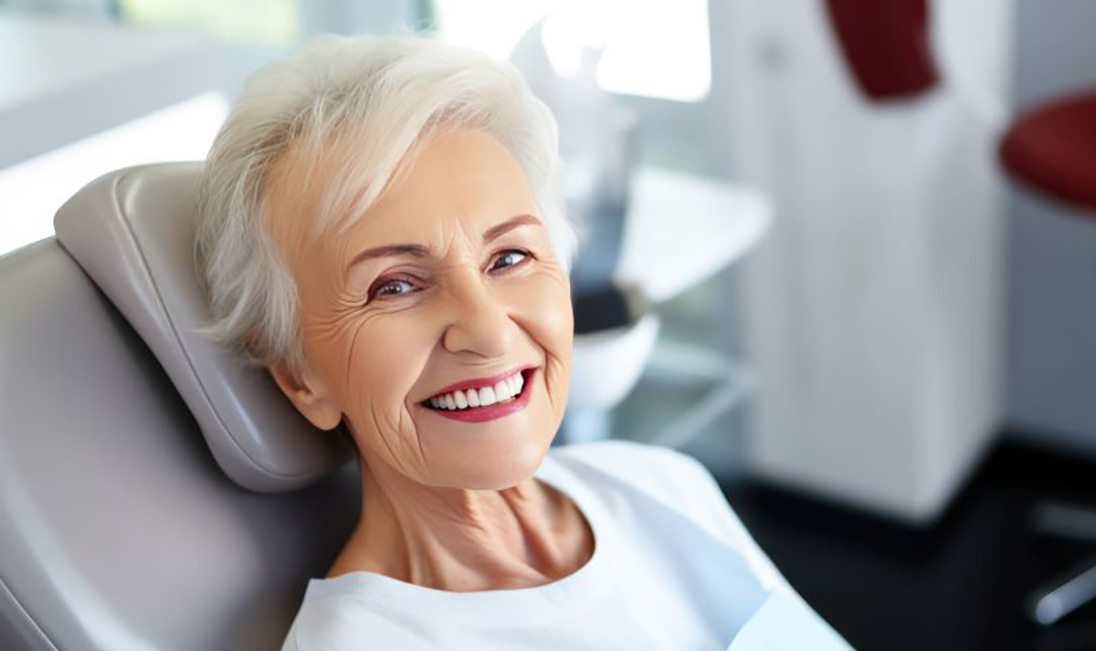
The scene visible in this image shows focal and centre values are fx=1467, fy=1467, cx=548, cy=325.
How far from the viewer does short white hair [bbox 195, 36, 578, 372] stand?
104 centimetres

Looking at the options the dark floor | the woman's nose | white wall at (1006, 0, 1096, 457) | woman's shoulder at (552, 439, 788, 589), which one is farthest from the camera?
white wall at (1006, 0, 1096, 457)

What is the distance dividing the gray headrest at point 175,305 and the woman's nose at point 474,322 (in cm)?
19

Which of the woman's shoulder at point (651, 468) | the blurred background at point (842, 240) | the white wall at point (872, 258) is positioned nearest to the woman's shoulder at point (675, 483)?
the woman's shoulder at point (651, 468)

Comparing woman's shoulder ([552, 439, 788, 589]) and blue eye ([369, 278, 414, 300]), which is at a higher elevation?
blue eye ([369, 278, 414, 300])

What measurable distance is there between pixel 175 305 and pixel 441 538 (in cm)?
27

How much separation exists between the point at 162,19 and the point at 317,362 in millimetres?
2370

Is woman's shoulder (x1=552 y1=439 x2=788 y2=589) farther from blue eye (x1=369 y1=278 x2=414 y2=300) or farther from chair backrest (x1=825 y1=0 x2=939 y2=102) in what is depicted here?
chair backrest (x1=825 y1=0 x2=939 y2=102)

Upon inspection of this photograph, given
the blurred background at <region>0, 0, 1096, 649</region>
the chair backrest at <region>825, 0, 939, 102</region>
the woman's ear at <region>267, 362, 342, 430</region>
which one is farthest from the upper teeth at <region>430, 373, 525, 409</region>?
the chair backrest at <region>825, 0, 939, 102</region>

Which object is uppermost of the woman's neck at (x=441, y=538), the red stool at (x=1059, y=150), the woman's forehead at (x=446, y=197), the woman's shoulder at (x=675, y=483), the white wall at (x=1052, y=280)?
the woman's forehead at (x=446, y=197)

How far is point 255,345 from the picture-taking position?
1129 millimetres

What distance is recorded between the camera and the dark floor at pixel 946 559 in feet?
7.66

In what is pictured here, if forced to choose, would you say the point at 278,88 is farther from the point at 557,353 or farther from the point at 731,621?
the point at 731,621

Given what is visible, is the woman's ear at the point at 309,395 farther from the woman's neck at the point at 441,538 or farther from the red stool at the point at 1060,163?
the red stool at the point at 1060,163

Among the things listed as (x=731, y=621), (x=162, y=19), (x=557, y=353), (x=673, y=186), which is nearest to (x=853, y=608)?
(x=673, y=186)
